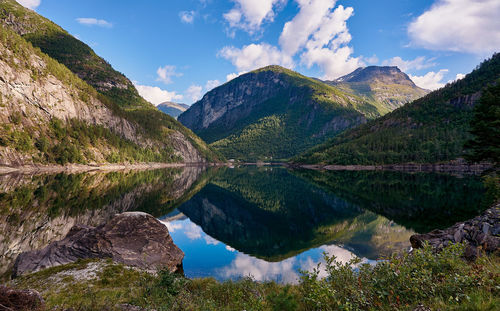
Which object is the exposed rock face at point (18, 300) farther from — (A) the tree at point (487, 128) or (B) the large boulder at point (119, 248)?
(A) the tree at point (487, 128)

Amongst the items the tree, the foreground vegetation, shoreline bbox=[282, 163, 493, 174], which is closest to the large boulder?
the foreground vegetation

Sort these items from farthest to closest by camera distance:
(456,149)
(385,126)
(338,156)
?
(385,126) < (338,156) < (456,149)

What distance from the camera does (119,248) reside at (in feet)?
54.5

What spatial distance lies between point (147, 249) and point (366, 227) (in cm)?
2650

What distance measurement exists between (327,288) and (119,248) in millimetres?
15643

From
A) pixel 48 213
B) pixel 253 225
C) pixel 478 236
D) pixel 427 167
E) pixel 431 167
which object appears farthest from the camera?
pixel 427 167

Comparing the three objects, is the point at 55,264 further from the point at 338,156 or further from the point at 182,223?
the point at 338,156

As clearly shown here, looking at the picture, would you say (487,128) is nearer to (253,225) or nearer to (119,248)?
(253,225)

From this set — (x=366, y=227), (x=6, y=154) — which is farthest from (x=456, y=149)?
(x=6, y=154)

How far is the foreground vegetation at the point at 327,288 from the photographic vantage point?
19.8 ft

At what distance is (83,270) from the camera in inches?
533

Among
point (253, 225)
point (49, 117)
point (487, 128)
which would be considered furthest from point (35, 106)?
point (487, 128)

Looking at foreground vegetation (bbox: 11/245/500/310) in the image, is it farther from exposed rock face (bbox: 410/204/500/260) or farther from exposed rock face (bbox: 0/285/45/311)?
exposed rock face (bbox: 410/204/500/260)

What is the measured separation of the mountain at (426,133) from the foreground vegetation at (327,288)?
15165cm
